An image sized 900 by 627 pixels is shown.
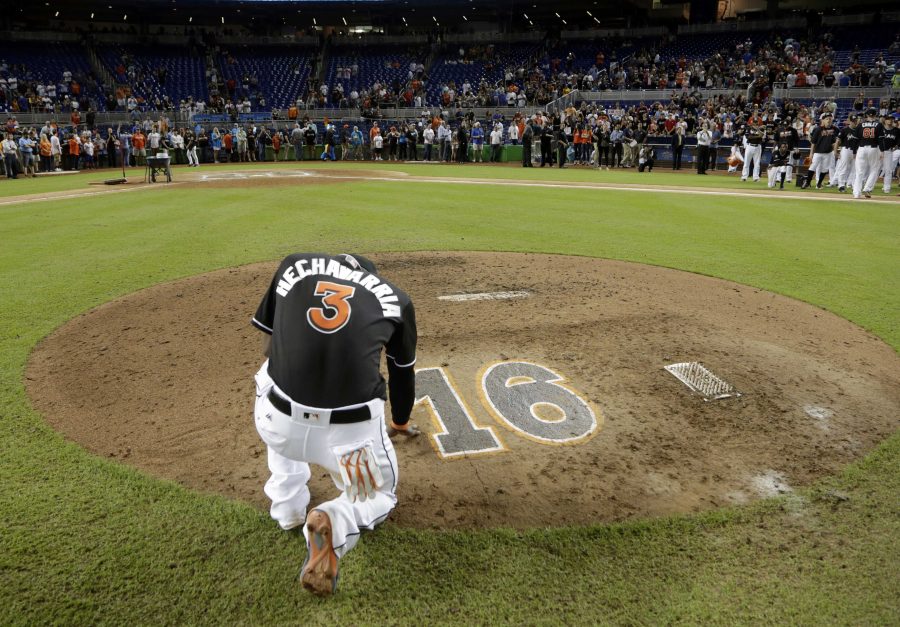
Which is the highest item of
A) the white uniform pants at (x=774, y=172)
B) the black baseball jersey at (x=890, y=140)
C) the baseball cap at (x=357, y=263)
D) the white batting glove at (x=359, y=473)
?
the black baseball jersey at (x=890, y=140)

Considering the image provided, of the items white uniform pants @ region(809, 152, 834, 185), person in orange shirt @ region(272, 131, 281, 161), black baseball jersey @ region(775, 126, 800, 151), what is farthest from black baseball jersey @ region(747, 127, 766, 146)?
person in orange shirt @ region(272, 131, 281, 161)

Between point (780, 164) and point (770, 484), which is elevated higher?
point (780, 164)

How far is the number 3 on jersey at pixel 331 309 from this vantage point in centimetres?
321

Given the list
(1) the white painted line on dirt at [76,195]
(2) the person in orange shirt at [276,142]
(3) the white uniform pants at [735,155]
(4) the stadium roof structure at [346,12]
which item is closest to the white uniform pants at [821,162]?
(3) the white uniform pants at [735,155]

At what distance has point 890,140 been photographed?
16.5 metres

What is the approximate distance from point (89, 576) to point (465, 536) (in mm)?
2030

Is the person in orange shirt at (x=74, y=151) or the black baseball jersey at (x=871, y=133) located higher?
the black baseball jersey at (x=871, y=133)

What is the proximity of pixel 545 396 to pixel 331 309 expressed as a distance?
2563mm

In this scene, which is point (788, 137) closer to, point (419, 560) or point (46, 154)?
point (419, 560)

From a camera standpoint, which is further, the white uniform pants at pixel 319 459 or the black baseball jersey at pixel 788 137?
the black baseball jersey at pixel 788 137

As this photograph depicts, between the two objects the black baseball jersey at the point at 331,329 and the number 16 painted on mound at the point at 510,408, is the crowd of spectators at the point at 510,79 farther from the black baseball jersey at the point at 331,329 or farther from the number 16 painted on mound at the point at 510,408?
the black baseball jersey at the point at 331,329

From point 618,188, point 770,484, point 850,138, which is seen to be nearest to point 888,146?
point 850,138

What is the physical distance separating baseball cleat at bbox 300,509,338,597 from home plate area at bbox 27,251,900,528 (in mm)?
752

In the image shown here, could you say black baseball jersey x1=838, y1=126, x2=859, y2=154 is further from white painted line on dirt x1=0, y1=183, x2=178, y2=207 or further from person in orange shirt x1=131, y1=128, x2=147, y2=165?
person in orange shirt x1=131, y1=128, x2=147, y2=165
